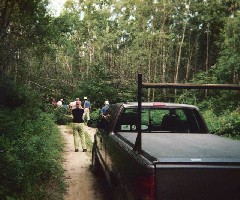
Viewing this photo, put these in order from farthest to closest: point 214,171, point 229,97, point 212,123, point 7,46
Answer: point 229,97
point 7,46
point 212,123
point 214,171

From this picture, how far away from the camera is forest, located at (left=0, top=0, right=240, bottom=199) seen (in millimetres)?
9415

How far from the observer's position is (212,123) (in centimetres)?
1756

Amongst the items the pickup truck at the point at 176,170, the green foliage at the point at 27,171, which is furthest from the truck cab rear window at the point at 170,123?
the green foliage at the point at 27,171

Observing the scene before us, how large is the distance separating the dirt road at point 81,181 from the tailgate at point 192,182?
12.5ft

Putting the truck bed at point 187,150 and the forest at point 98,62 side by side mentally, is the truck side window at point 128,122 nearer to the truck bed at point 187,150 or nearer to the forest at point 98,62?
the truck bed at point 187,150

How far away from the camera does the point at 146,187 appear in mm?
3299

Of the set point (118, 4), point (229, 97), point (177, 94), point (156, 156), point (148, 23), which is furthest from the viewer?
point (118, 4)

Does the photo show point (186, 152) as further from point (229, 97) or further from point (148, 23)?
Result: point (148, 23)

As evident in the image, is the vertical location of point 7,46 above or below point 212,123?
above

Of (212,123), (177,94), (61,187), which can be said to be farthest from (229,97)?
(61,187)

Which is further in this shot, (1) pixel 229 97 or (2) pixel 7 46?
(1) pixel 229 97

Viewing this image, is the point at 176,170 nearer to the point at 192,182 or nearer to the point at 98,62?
the point at 192,182

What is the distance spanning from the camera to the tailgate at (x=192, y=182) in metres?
3.23

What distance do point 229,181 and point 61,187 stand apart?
4.67m
